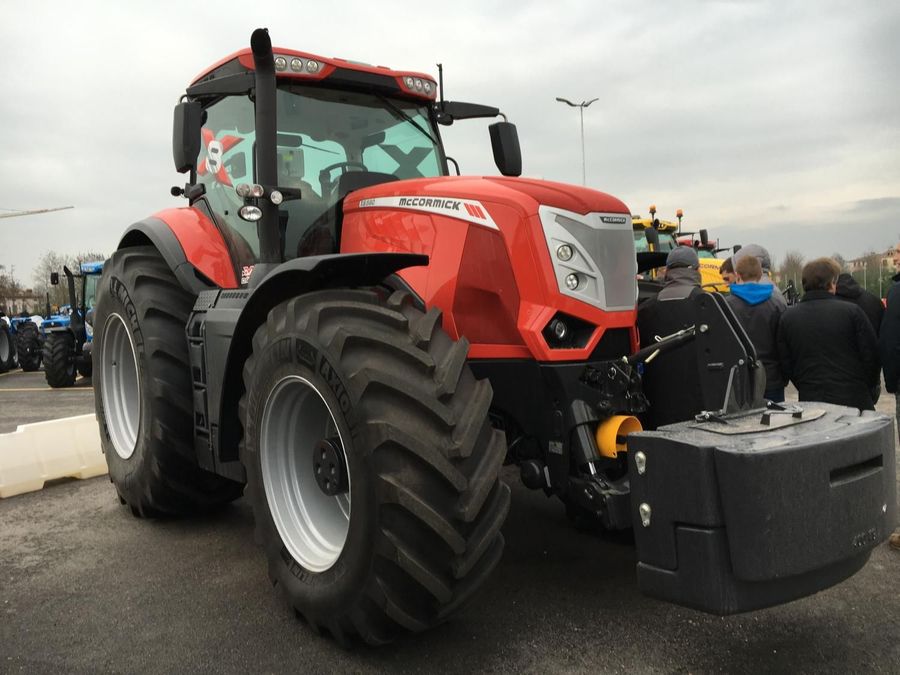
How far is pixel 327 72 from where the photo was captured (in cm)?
392

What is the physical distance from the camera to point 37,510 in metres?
5.15

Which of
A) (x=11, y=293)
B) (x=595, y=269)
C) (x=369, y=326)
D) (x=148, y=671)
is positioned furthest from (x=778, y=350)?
(x=11, y=293)

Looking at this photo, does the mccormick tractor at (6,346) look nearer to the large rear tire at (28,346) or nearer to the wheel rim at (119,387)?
the large rear tire at (28,346)

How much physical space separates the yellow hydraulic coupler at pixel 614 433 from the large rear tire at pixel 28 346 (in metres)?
18.8

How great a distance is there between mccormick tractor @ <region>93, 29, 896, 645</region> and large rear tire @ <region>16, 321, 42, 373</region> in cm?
1602

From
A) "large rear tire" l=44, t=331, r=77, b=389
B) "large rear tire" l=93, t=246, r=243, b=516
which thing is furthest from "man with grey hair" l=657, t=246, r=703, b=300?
"large rear tire" l=44, t=331, r=77, b=389

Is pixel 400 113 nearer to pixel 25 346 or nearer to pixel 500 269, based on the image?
pixel 500 269

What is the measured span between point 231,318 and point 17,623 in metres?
1.63

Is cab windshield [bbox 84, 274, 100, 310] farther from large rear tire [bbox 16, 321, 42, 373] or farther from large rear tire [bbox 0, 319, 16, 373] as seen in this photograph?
large rear tire [bbox 16, 321, 42, 373]

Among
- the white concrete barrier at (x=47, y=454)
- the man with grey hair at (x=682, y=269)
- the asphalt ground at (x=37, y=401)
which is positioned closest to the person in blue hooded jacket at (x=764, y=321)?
the man with grey hair at (x=682, y=269)

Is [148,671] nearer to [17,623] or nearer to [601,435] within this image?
[17,623]

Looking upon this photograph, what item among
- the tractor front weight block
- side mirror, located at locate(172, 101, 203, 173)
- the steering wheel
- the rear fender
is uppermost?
side mirror, located at locate(172, 101, 203, 173)

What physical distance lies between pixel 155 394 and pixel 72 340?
1133 centimetres

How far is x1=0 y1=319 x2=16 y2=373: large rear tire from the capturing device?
17766mm
